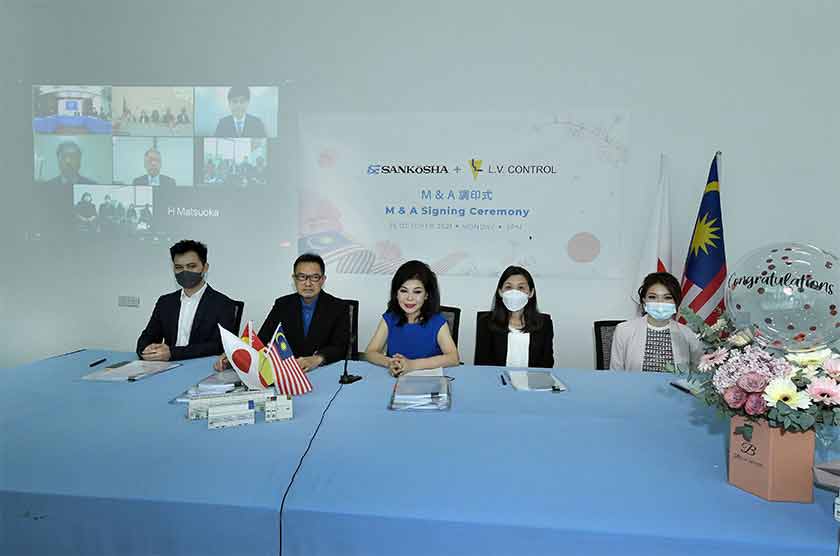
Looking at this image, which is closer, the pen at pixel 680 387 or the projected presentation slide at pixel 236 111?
the pen at pixel 680 387

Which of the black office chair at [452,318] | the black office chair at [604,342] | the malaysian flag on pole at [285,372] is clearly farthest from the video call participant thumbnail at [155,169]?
the black office chair at [604,342]

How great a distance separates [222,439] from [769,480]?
4.69ft

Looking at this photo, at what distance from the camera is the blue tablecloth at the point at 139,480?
3.99ft

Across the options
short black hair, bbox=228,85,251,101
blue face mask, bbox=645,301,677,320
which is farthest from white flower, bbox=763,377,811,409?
short black hair, bbox=228,85,251,101

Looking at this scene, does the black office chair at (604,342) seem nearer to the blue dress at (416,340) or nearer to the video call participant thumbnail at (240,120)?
the blue dress at (416,340)

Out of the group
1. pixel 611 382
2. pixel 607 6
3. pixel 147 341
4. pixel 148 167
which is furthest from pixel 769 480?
pixel 148 167

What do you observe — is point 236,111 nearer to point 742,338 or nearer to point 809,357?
point 742,338

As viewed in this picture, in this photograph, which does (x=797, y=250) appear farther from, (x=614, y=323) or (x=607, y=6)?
(x=607, y=6)

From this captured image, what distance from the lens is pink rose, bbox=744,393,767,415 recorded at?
122 cm

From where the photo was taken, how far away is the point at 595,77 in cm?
364

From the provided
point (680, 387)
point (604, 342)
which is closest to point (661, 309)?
point (604, 342)

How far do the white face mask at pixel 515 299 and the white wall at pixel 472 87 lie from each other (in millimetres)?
1078

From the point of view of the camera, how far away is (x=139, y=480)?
1.31 metres

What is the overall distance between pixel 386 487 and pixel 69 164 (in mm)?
4100
